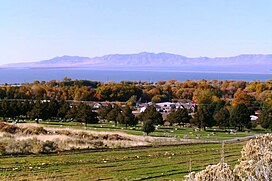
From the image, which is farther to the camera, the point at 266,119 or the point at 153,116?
the point at 153,116

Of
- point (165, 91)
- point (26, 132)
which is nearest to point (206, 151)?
point (26, 132)

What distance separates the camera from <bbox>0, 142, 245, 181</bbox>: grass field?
18328mm

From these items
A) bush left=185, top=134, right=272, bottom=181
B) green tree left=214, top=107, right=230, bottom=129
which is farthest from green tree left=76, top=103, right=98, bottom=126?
bush left=185, top=134, right=272, bottom=181

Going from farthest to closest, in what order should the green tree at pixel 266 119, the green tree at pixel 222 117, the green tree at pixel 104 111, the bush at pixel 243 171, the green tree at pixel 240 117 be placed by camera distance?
the green tree at pixel 104 111, the green tree at pixel 222 117, the green tree at pixel 240 117, the green tree at pixel 266 119, the bush at pixel 243 171

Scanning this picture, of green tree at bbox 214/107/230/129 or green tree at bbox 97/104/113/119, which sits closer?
green tree at bbox 214/107/230/129

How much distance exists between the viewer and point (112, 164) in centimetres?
2194

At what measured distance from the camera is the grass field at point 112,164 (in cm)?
1833

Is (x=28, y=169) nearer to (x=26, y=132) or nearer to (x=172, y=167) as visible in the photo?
(x=172, y=167)

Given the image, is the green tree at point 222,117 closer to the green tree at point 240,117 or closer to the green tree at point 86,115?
the green tree at point 240,117

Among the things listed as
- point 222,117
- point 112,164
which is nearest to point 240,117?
point 222,117

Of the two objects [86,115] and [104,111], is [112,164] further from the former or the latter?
[104,111]

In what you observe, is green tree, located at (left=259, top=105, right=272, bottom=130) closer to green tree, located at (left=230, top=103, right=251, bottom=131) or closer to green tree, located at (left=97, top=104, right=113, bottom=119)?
green tree, located at (left=230, top=103, right=251, bottom=131)

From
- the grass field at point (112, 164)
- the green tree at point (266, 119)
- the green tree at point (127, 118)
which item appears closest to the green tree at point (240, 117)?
the green tree at point (266, 119)

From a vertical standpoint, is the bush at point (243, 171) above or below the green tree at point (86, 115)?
above
